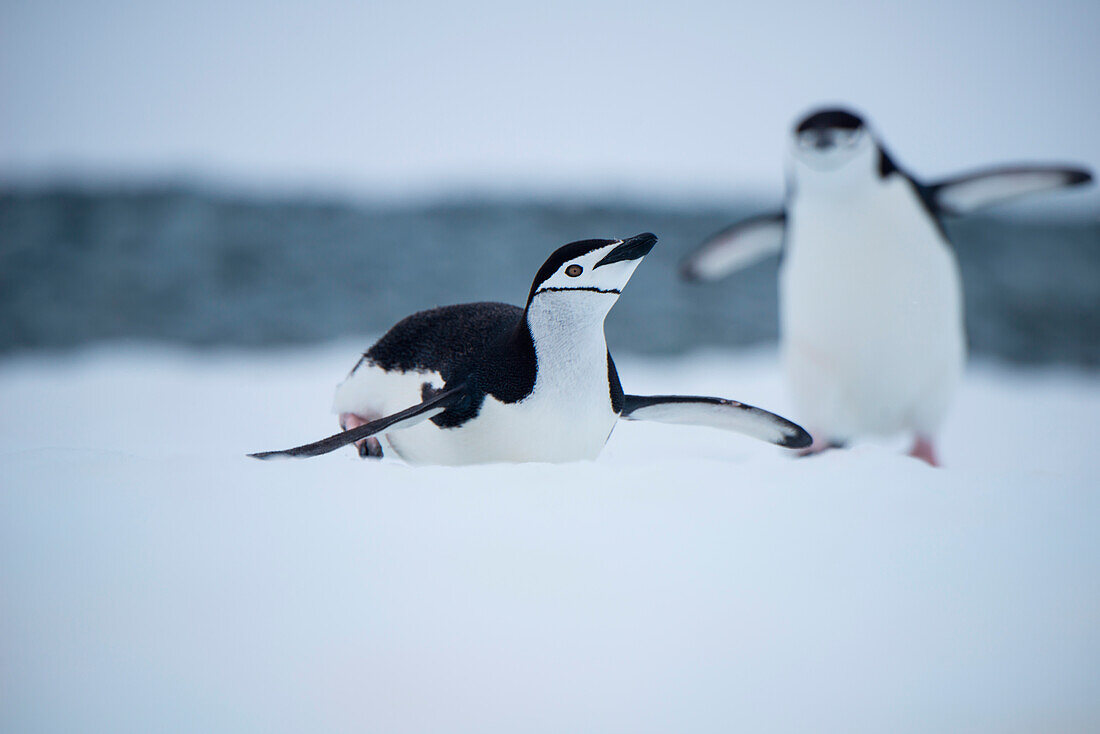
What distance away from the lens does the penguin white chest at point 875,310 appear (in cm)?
182

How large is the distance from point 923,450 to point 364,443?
1.16 meters

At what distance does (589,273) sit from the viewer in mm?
1089

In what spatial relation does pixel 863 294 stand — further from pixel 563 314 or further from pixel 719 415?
pixel 563 314

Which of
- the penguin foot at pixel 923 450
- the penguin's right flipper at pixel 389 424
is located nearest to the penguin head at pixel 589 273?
the penguin's right flipper at pixel 389 424

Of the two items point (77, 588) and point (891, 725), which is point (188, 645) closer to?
point (77, 588)

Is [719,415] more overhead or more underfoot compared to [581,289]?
more underfoot

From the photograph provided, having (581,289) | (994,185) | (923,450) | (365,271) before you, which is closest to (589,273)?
(581,289)

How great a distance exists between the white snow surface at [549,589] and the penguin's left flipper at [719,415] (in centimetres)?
15

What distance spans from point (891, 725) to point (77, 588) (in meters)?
0.70

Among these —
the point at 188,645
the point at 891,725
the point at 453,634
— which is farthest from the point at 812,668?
the point at 188,645

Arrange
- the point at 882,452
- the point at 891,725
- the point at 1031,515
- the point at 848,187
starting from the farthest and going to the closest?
1. the point at 848,187
2. the point at 882,452
3. the point at 1031,515
4. the point at 891,725

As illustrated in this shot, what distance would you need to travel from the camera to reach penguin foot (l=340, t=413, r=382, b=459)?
1319 millimetres

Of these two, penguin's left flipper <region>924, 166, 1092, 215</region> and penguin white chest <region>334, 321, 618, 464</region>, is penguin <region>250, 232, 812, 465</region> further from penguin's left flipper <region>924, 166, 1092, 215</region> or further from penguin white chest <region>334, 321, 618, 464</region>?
penguin's left flipper <region>924, 166, 1092, 215</region>

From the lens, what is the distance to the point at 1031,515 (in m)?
0.99
